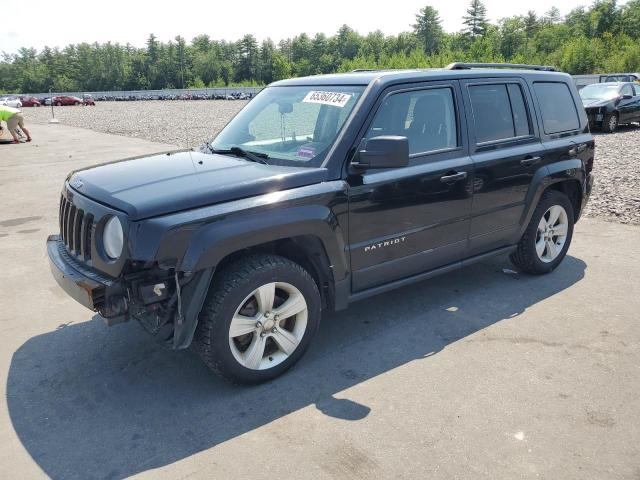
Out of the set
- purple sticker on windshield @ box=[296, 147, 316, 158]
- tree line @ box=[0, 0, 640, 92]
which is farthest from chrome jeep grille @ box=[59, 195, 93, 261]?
tree line @ box=[0, 0, 640, 92]

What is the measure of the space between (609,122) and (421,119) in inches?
595

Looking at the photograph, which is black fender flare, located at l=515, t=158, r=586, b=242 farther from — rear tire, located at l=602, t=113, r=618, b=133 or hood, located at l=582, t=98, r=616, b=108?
rear tire, located at l=602, t=113, r=618, b=133

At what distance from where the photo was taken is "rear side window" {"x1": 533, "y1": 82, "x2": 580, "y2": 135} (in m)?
5.14

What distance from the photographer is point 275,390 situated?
11.5 feet

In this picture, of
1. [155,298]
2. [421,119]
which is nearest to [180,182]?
[155,298]

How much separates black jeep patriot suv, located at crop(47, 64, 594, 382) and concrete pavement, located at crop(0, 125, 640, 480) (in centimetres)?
40

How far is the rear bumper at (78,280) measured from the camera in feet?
10.1

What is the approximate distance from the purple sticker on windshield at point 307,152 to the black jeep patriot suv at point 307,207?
0.04ft

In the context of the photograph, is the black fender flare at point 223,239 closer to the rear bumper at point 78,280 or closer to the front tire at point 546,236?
the rear bumper at point 78,280

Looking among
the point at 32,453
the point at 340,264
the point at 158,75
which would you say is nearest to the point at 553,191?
the point at 340,264

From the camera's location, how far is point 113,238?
314cm

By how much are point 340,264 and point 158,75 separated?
144m

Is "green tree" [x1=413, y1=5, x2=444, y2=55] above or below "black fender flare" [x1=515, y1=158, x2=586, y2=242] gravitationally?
above

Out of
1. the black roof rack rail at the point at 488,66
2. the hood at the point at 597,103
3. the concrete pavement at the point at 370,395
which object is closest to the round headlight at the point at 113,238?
the concrete pavement at the point at 370,395
